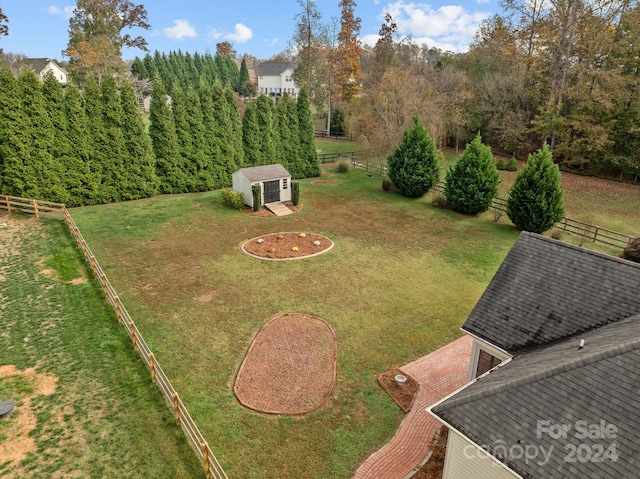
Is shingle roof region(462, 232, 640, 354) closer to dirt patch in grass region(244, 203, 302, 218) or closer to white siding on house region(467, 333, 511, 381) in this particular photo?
white siding on house region(467, 333, 511, 381)

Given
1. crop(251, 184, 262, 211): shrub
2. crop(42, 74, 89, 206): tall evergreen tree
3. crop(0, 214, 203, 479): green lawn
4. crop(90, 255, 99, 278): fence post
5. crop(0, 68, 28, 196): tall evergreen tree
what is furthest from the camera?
crop(251, 184, 262, 211): shrub

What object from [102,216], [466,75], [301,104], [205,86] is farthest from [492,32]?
[102,216]

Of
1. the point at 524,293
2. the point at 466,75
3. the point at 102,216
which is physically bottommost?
the point at 102,216

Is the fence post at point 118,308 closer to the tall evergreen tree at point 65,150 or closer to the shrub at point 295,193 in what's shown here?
the shrub at point 295,193

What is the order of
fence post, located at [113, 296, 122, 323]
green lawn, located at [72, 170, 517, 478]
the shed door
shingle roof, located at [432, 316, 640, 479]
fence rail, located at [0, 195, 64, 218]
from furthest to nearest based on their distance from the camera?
the shed door, fence rail, located at [0, 195, 64, 218], fence post, located at [113, 296, 122, 323], green lawn, located at [72, 170, 517, 478], shingle roof, located at [432, 316, 640, 479]

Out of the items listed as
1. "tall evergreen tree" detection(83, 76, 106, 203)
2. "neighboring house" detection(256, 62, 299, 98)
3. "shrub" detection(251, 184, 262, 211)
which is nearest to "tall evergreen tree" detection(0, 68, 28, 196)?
"tall evergreen tree" detection(83, 76, 106, 203)

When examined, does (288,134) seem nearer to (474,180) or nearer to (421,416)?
(474,180)

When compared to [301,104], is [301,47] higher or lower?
higher

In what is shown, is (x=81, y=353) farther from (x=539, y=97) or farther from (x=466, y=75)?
(x=466, y=75)
